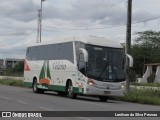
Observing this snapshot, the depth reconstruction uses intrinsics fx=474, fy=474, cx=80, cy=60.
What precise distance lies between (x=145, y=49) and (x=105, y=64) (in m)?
97.3

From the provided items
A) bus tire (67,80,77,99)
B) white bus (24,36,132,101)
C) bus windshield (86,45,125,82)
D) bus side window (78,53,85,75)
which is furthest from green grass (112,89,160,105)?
bus side window (78,53,85,75)

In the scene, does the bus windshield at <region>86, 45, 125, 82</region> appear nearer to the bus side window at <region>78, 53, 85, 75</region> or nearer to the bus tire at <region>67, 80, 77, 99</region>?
the bus side window at <region>78, 53, 85, 75</region>

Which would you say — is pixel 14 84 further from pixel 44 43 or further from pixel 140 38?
pixel 140 38

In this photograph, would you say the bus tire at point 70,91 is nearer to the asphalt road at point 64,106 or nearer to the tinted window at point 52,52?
the tinted window at point 52,52

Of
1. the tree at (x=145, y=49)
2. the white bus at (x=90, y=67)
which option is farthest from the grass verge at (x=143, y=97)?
the tree at (x=145, y=49)

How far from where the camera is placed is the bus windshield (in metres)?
26.9

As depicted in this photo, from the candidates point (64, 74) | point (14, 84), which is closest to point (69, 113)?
point (64, 74)

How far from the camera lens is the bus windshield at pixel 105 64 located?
1061 inches

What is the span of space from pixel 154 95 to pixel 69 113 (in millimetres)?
14762

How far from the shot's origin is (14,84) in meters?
52.7

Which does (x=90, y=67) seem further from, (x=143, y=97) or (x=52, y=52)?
(x=52, y=52)

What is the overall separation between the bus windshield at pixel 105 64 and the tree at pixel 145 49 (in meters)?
89.6

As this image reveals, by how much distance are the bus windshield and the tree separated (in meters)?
89.6

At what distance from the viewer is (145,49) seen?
123 m
